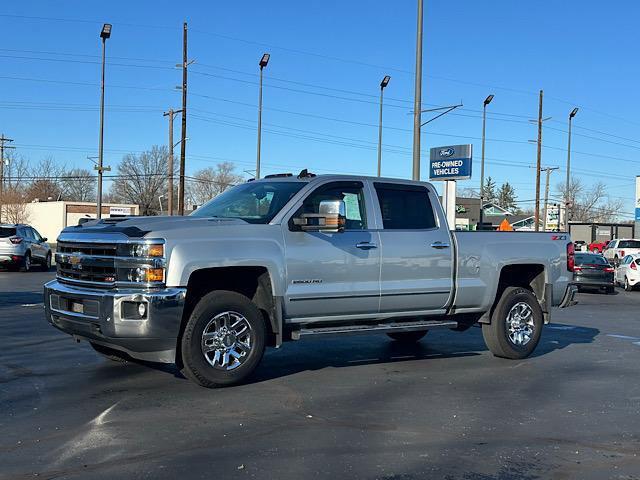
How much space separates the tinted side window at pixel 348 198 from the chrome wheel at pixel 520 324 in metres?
2.54

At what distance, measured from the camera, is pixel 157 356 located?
22.2 feet

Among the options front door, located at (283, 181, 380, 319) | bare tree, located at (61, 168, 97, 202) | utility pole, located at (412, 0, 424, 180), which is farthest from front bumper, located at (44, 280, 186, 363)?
bare tree, located at (61, 168, 97, 202)

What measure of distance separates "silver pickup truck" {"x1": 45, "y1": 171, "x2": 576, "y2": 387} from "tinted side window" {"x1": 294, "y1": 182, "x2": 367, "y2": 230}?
0.01 m

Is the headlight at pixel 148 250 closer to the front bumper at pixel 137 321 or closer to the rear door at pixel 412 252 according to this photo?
the front bumper at pixel 137 321

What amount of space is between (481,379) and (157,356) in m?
3.50

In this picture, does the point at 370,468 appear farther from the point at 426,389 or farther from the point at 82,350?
the point at 82,350

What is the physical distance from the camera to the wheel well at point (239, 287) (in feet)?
23.2

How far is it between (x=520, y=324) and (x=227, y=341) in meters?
4.15

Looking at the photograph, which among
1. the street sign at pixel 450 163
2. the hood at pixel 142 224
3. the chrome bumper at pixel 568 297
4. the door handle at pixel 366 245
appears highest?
the street sign at pixel 450 163

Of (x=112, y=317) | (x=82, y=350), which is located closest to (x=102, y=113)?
(x=82, y=350)

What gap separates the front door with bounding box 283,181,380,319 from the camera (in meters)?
7.40

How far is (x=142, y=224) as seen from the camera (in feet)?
22.8

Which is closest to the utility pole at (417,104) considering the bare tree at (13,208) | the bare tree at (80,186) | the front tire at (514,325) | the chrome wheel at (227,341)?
the front tire at (514,325)

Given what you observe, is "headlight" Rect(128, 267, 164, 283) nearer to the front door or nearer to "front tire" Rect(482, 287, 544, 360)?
the front door
